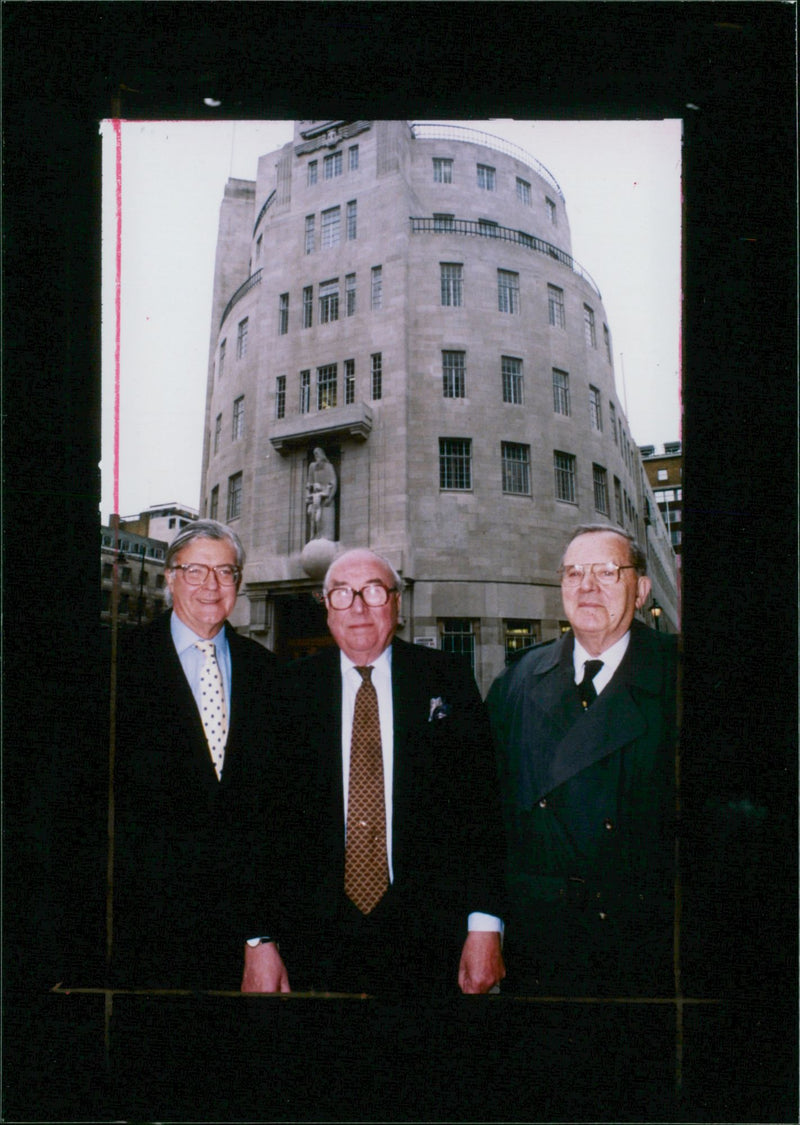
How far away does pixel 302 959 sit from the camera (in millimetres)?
3037

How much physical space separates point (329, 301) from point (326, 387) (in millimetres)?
501

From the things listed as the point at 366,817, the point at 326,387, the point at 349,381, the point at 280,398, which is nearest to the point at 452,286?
the point at 349,381

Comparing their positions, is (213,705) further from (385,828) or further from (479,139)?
(479,139)

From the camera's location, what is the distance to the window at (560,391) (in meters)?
3.62

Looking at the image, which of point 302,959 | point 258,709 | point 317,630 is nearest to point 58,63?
point 317,630

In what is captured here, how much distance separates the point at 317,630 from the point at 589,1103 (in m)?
2.46

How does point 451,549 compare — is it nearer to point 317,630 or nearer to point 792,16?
point 317,630

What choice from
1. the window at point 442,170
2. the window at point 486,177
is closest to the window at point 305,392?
the window at point 442,170

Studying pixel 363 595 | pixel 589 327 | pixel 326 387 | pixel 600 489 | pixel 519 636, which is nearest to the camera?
pixel 363 595

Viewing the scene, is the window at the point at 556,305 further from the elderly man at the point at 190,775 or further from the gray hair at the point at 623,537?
the elderly man at the point at 190,775

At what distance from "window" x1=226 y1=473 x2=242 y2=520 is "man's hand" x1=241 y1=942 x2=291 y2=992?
2.09 metres

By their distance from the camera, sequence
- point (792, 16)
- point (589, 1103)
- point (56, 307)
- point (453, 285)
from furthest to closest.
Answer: point (453, 285)
point (56, 307)
point (792, 16)
point (589, 1103)

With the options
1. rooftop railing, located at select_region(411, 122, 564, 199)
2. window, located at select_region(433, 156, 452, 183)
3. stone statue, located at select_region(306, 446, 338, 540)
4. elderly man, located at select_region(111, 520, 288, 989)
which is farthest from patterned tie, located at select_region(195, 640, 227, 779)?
rooftop railing, located at select_region(411, 122, 564, 199)

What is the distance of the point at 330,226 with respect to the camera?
3.76 meters
